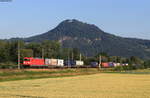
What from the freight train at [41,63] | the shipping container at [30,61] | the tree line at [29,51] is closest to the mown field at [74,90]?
the shipping container at [30,61]

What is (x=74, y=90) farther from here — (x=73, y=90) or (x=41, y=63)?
(x=41, y=63)

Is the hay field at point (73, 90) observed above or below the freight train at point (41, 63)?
below

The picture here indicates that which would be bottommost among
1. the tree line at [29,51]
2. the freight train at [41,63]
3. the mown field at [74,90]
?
the mown field at [74,90]

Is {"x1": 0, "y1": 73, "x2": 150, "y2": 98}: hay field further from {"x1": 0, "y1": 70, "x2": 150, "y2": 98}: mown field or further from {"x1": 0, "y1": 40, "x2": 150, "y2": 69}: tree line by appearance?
{"x1": 0, "y1": 40, "x2": 150, "y2": 69}: tree line

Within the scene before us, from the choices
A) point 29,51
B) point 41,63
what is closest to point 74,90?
point 41,63

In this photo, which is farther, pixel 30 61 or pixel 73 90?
pixel 30 61

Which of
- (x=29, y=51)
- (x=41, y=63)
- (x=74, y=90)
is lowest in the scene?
(x=74, y=90)

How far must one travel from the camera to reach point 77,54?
173 m

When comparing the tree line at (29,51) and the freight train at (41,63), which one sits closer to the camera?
the freight train at (41,63)

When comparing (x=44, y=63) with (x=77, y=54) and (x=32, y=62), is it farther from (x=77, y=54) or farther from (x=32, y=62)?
(x=77, y=54)

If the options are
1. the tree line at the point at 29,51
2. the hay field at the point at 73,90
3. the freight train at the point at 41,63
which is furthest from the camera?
the tree line at the point at 29,51

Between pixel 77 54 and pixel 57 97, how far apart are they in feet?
497

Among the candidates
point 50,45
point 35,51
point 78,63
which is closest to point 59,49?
point 50,45

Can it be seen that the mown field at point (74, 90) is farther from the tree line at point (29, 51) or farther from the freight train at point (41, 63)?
the tree line at point (29, 51)
